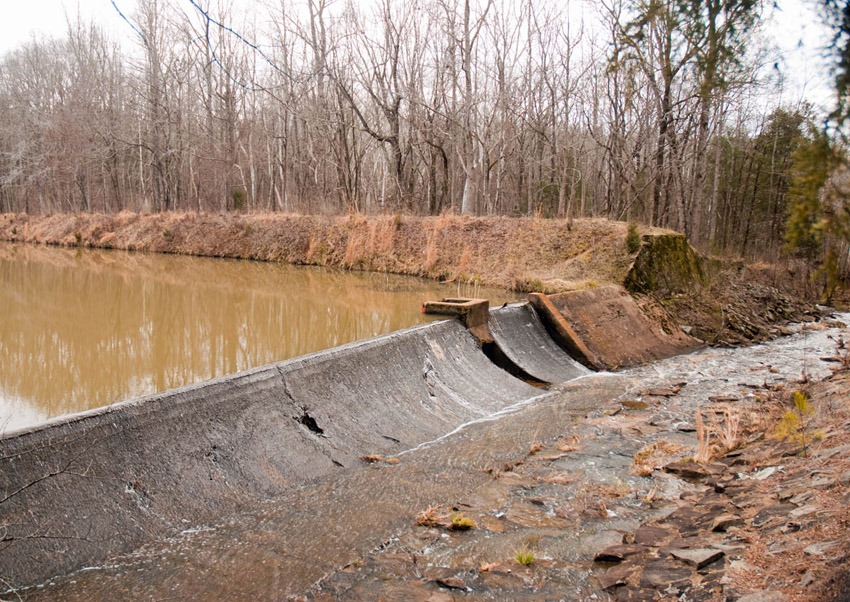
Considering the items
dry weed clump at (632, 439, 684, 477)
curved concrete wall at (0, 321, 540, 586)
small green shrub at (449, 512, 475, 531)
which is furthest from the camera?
dry weed clump at (632, 439, 684, 477)

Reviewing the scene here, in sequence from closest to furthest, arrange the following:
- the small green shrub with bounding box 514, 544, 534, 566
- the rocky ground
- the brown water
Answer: the rocky ground < the small green shrub with bounding box 514, 544, 534, 566 < the brown water

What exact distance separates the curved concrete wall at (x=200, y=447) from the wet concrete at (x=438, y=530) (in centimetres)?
19

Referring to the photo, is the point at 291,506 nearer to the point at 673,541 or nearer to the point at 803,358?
the point at 673,541

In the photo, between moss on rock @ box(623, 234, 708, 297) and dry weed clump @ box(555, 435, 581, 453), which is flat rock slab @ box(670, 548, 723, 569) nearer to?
dry weed clump @ box(555, 435, 581, 453)

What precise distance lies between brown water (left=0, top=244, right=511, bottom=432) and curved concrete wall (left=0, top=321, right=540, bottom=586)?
88cm

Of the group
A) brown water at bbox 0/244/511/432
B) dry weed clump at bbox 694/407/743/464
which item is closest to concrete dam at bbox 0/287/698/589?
brown water at bbox 0/244/511/432

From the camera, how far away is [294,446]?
6.39 m

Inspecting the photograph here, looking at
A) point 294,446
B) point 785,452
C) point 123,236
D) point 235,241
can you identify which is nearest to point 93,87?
point 123,236

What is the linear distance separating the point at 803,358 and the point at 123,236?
28.8 metres

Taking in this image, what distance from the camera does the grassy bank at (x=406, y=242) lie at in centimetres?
1795

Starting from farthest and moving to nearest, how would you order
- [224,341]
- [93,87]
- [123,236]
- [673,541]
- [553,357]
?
[93,87] → [123,236] → [553,357] → [224,341] → [673,541]

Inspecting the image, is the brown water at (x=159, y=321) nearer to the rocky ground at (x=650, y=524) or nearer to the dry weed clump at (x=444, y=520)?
the dry weed clump at (x=444, y=520)

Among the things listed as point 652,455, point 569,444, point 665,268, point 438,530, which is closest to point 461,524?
point 438,530

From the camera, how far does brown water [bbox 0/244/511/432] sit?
7762 mm
